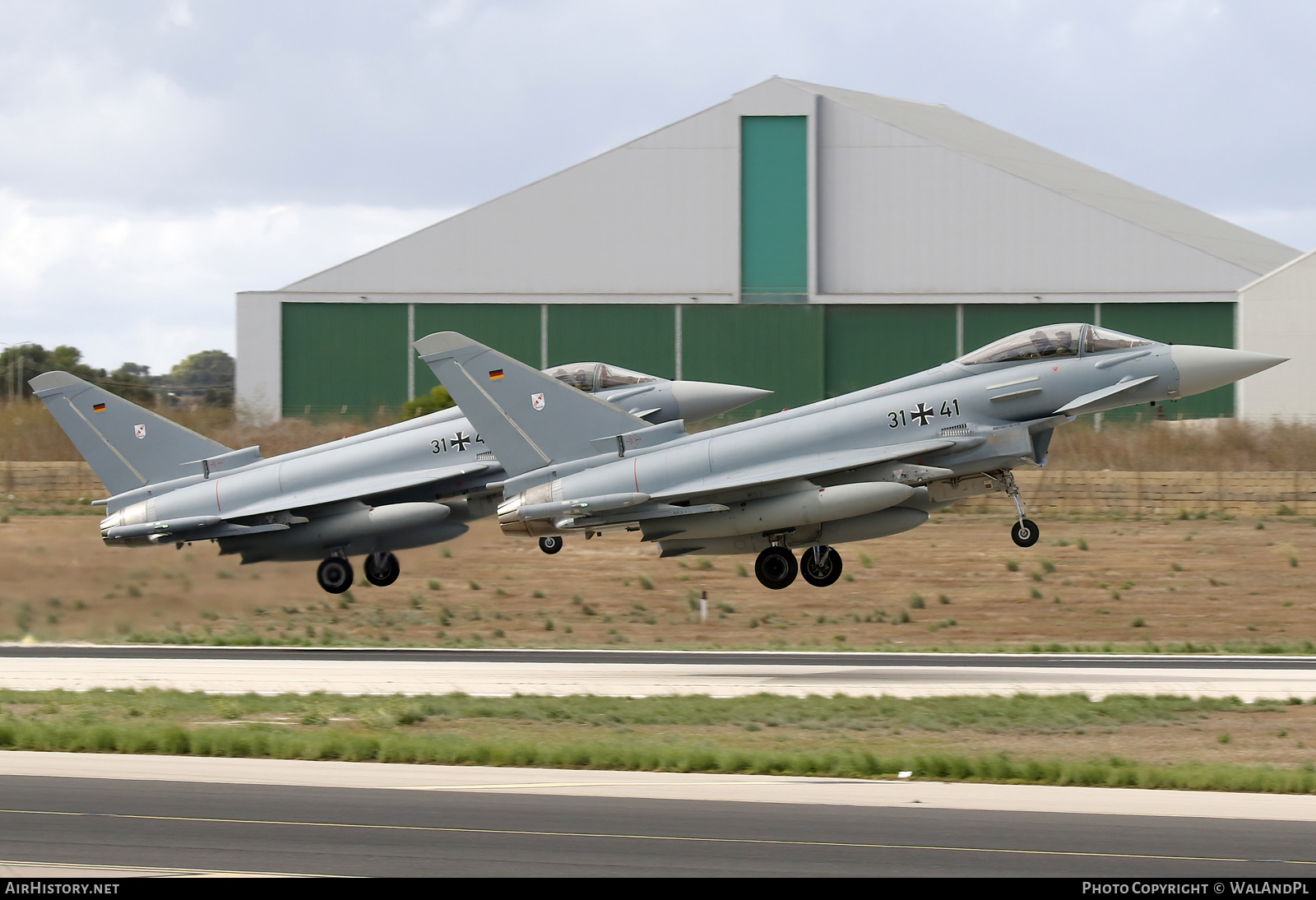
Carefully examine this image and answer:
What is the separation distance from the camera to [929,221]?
5303 centimetres

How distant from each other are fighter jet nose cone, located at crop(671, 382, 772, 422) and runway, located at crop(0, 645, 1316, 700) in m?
5.12

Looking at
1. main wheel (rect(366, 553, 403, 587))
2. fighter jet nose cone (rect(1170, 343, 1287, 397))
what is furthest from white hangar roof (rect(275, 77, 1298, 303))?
fighter jet nose cone (rect(1170, 343, 1287, 397))

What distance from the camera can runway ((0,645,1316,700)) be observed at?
79.8ft

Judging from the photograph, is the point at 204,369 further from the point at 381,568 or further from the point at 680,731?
the point at 680,731

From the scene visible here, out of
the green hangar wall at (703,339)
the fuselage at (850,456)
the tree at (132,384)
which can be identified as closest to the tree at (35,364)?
the tree at (132,384)

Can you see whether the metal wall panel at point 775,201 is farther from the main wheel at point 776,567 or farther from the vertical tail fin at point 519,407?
the main wheel at point 776,567

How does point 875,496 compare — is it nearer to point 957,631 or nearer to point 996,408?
point 996,408

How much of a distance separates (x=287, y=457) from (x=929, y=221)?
97.6 feet

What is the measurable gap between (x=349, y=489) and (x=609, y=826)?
18.6 meters

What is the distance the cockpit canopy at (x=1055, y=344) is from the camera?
81.5ft

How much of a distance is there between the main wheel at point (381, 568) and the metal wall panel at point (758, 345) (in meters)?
22.9

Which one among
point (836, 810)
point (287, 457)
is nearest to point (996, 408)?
point (836, 810)

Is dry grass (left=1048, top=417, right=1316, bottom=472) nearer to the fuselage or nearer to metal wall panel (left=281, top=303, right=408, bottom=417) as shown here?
the fuselage

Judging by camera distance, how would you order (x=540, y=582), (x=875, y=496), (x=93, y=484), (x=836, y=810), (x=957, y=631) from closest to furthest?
(x=836, y=810) < (x=875, y=496) < (x=957, y=631) < (x=540, y=582) < (x=93, y=484)
